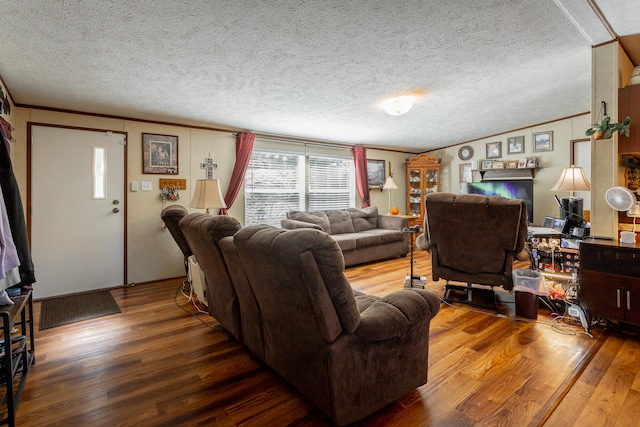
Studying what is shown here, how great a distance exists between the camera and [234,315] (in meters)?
2.26

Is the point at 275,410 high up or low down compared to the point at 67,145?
down

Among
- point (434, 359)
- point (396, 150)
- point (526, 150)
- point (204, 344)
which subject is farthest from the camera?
point (396, 150)

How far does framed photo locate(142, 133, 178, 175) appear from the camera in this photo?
4.06 metres

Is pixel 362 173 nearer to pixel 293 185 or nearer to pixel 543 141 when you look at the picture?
pixel 293 185

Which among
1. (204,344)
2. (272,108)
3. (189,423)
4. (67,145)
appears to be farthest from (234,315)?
(67,145)

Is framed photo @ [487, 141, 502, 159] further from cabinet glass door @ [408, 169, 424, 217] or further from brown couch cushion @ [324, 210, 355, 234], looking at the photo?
brown couch cushion @ [324, 210, 355, 234]

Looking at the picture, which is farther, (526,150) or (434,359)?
(526,150)

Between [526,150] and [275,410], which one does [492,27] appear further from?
[526,150]

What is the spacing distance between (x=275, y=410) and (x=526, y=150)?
21.3 feet

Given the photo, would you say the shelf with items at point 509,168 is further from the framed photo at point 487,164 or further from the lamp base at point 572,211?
the lamp base at point 572,211

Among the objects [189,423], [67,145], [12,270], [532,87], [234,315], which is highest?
[532,87]

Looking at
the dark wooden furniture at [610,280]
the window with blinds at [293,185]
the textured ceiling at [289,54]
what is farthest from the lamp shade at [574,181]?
the window with blinds at [293,185]

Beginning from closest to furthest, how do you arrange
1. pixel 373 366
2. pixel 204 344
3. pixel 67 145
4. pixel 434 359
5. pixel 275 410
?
1. pixel 373 366
2. pixel 275 410
3. pixel 434 359
4. pixel 204 344
5. pixel 67 145

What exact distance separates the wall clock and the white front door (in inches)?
252
